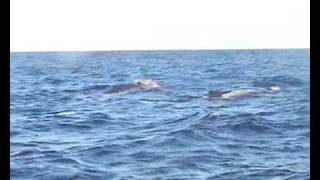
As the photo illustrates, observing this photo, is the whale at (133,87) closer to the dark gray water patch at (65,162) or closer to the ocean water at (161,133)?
the ocean water at (161,133)

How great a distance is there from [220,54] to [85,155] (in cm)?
1547

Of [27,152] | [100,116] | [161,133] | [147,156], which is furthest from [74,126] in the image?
[147,156]

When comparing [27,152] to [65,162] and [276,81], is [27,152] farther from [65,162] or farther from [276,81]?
[276,81]

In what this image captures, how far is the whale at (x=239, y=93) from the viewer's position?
25.4 ft

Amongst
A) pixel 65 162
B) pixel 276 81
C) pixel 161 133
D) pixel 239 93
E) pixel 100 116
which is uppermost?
pixel 276 81

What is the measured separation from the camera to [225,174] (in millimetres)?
4098

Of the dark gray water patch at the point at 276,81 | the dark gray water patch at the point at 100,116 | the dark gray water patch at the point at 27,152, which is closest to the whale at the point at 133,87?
the dark gray water patch at the point at 100,116

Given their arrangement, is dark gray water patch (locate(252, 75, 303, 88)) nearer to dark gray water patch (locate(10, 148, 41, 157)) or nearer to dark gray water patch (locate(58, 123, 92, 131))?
dark gray water patch (locate(58, 123, 92, 131))

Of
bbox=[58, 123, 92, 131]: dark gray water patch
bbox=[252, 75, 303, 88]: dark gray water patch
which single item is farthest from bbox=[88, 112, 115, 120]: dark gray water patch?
bbox=[252, 75, 303, 88]: dark gray water patch

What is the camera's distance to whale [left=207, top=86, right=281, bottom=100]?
7.74m

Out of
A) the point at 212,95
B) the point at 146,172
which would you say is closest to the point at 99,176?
the point at 146,172

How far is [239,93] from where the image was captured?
25.7 feet

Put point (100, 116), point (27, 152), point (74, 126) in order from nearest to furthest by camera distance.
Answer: point (27, 152), point (74, 126), point (100, 116)

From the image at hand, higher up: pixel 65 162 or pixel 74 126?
pixel 74 126
